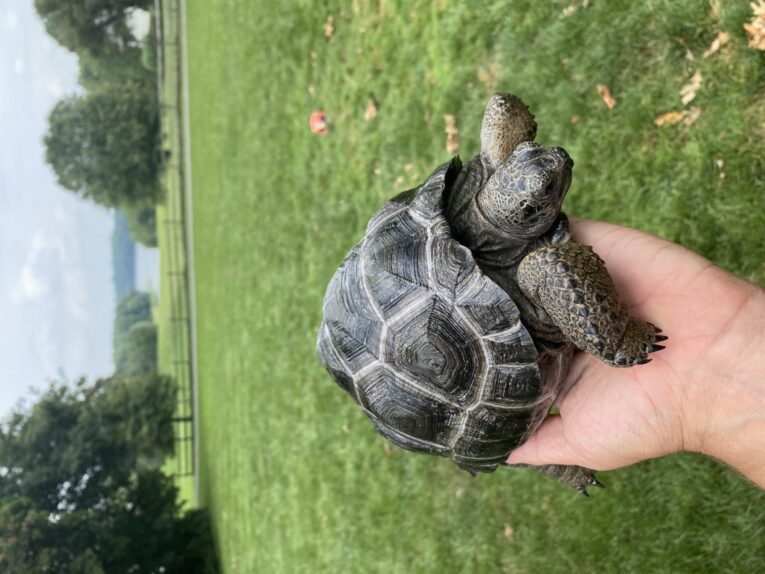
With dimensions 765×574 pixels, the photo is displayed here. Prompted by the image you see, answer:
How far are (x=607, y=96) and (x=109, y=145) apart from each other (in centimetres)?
2474

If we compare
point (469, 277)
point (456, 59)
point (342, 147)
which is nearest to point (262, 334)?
point (342, 147)

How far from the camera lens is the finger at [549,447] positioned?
2.84 metres

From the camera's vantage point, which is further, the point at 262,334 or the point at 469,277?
the point at 262,334

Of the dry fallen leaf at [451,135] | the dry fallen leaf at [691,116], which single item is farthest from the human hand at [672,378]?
the dry fallen leaf at [451,135]

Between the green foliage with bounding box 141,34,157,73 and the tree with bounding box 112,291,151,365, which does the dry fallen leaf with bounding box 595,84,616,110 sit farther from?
the tree with bounding box 112,291,151,365

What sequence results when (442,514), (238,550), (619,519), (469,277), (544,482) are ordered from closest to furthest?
(469,277), (619,519), (544,482), (442,514), (238,550)

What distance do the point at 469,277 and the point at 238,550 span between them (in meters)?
8.87

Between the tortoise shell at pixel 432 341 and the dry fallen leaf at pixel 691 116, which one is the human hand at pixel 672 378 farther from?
the dry fallen leaf at pixel 691 116

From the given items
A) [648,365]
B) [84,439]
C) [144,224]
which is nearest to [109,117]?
[144,224]

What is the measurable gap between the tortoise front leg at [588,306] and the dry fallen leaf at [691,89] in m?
1.72

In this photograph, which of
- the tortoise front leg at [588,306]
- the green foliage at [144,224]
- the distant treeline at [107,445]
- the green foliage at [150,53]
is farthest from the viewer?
the green foliage at [144,224]

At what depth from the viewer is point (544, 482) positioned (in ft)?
13.1

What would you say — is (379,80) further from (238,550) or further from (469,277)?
(238,550)

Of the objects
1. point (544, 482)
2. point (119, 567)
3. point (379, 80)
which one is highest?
point (379, 80)
